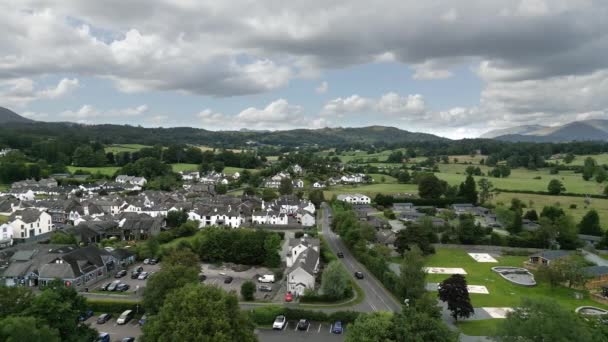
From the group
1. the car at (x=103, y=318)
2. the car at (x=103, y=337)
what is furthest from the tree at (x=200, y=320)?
the car at (x=103, y=318)

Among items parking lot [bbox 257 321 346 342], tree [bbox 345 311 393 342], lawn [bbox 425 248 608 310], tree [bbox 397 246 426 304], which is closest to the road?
tree [bbox 397 246 426 304]

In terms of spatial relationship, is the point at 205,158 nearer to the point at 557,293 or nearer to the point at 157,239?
the point at 157,239

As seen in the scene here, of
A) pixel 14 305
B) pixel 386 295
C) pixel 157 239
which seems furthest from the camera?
pixel 157 239

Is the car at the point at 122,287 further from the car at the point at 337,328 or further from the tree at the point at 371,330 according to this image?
the tree at the point at 371,330

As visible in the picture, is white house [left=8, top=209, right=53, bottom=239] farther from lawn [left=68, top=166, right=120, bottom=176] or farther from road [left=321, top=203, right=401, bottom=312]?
lawn [left=68, top=166, right=120, bottom=176]

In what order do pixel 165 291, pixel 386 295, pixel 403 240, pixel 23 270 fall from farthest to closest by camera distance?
pixel 403 240
pixel 23 270
pixel 386 295
pixel 165 291

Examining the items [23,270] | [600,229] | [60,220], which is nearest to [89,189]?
[60,220]
